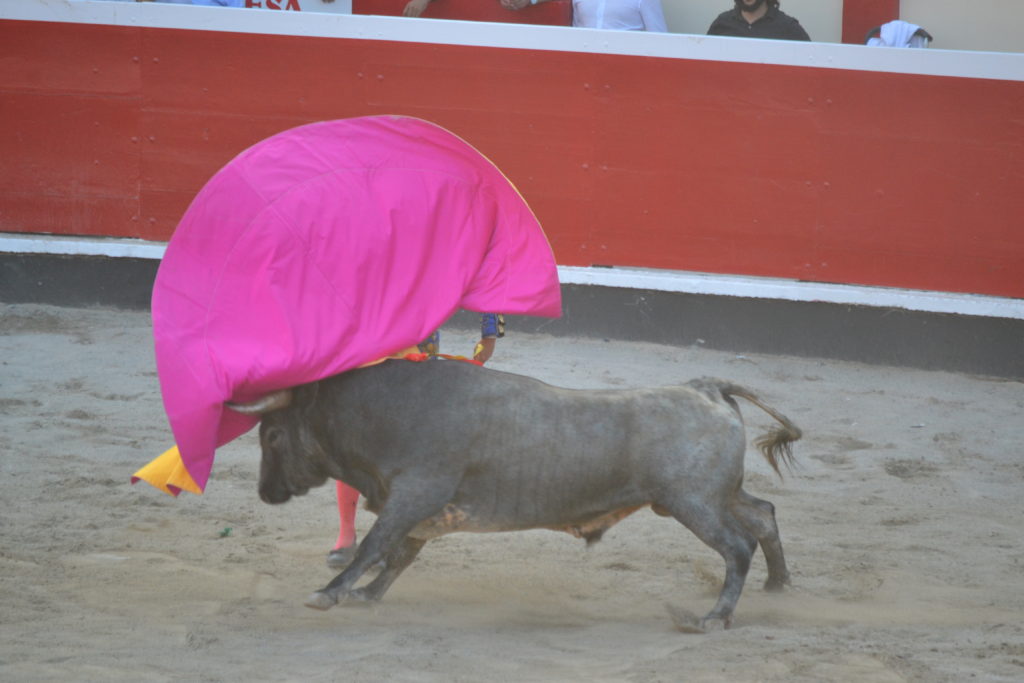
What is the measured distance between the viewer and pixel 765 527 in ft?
11.3

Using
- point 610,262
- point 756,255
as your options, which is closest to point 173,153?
point 610,262

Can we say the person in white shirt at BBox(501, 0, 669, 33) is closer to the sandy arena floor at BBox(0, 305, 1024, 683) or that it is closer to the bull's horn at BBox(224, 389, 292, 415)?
the sandy arena floor at BBox(0, 305, 1024, 683)

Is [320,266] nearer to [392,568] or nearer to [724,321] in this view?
[392,568]

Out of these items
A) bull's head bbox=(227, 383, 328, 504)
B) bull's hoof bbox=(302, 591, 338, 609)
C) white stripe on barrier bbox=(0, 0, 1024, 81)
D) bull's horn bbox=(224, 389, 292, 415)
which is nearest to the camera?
bull's hoof bbox=(302, 591, 338, 609)

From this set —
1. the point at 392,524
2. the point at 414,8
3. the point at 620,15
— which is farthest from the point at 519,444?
the point at 414,8

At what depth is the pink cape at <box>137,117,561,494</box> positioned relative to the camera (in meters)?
3.14

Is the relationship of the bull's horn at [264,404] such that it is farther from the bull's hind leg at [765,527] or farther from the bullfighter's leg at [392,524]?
the bull's hind leg at [765,527]

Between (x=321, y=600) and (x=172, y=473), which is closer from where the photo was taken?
(x=321, y=600)

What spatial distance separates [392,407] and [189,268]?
61cm

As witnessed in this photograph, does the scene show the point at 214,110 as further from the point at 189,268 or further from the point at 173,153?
the point at 189,268

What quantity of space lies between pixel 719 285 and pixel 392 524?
3462mm

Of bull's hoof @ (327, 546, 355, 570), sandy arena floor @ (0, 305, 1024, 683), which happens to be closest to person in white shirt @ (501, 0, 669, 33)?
sandy arena floor @ (0, 305, 1024, 683)

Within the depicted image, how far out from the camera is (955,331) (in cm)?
607

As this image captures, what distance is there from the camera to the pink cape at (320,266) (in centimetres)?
314
